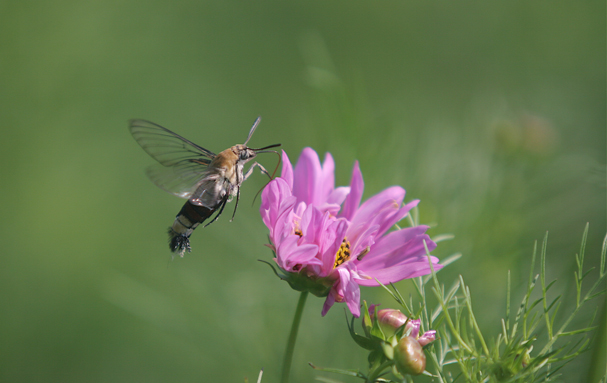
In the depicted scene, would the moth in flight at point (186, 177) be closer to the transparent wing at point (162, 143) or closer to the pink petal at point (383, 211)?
the transparent wing at point (162, 143)

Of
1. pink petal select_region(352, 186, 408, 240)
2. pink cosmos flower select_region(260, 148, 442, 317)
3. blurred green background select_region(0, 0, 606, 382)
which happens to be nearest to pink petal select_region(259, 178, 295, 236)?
pink cosmos flower select_region(260, 148, 442, 317)

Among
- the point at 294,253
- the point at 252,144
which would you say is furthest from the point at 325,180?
the point at 252,144

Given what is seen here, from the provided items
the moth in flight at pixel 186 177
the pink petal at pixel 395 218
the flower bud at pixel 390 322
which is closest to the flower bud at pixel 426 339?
the flower bud at pixel 390 322

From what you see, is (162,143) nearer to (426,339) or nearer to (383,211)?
(383,211)

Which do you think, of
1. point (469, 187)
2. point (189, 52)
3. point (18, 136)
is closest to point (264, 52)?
point (189, 52)

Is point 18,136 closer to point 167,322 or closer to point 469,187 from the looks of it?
point 167,322

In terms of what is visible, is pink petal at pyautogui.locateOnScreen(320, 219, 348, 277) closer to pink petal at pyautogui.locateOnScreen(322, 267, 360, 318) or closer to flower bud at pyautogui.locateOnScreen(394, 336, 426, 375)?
pink petal at pyautogui.locateOnScreen(322, 267, 360, 318)
